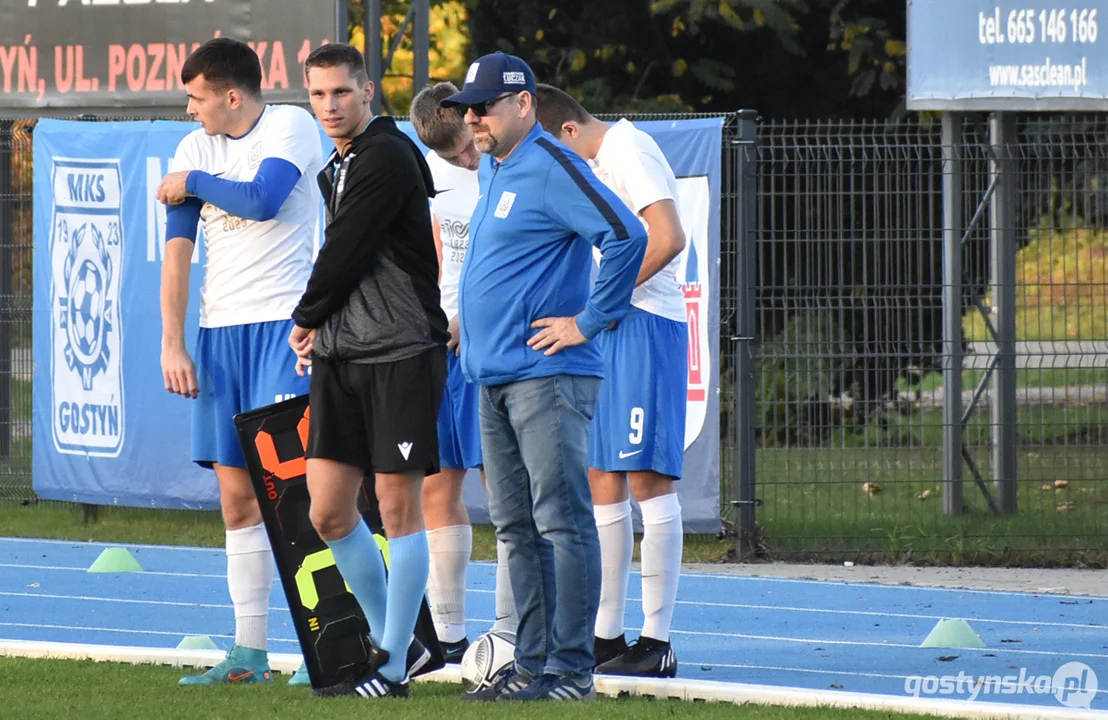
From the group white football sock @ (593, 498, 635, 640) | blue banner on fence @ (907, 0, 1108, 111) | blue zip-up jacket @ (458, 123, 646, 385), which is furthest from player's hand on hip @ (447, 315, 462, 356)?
blue banner on fence @ (907, 0, 1108, 111)

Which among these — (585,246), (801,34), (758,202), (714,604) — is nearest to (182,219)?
(585,246)

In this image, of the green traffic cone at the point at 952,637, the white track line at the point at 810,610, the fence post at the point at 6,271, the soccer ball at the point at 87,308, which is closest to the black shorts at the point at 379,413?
the green traffic cone at the point at 952,637

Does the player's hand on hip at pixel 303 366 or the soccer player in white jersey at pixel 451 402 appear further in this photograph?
the soccer player in white jersey at pixel 451 402

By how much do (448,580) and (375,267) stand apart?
5.20 feet

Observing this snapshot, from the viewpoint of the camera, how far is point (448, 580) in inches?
262

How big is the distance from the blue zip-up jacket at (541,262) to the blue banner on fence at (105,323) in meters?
5.32

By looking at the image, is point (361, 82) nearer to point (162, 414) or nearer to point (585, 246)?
point (585, 246)

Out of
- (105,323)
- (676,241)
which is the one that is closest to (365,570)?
(676,241)

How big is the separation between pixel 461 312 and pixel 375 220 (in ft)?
1.39

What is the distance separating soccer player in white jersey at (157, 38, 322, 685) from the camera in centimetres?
598

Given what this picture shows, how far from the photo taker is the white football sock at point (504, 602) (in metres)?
5.91

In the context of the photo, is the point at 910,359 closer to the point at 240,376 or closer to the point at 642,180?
the point at 642,180

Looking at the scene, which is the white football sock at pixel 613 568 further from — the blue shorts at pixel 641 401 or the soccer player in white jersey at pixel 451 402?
the soccer player in white jersey at pixel 451 402

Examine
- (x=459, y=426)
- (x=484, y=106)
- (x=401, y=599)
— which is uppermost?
(x=484, y=106)
